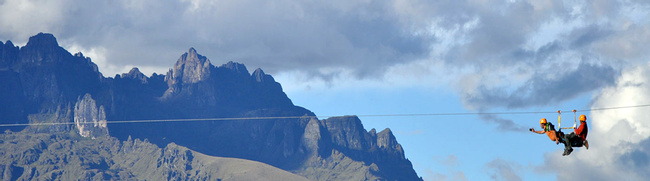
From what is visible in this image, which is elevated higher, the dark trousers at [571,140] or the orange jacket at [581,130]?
the orange jacket at [581,130]

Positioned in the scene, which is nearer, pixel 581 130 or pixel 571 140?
pixel 571 140

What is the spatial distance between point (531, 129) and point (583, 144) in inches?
287

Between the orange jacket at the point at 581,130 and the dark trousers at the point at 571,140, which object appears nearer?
the dark trousers at the point at 571,140

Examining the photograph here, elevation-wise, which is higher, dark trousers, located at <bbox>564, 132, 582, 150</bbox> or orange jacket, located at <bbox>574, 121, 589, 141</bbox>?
orange jacket, located at <bbox>574, 121, 589, 141</bbox>

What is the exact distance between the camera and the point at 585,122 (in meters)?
95.2

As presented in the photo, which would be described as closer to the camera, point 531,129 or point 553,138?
point 531,129

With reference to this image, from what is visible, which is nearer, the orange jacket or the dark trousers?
the dark trousers

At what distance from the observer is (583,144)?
95.1m

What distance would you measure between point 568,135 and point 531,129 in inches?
246

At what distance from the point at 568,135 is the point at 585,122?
1.91m

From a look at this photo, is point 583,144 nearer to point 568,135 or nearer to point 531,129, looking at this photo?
point 568,135

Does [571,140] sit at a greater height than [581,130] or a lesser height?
lesser

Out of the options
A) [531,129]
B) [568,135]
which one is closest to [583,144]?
[568,135]

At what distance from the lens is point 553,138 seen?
317ft
